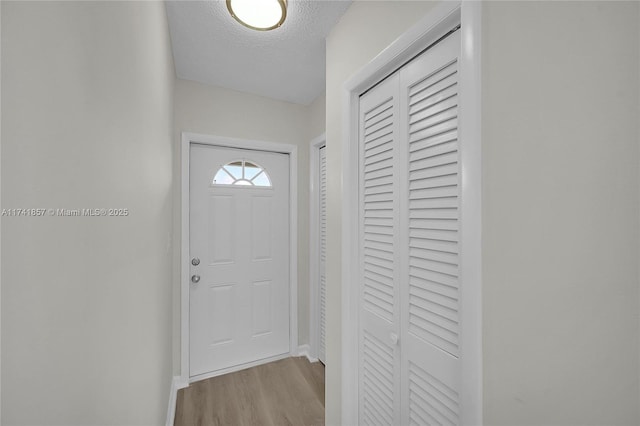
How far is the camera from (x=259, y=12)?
4.41 feet

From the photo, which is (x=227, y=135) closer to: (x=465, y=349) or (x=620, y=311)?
(x=465, y=349)

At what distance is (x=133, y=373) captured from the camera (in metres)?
0.79

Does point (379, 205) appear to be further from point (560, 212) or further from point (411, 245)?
point (560, 212)

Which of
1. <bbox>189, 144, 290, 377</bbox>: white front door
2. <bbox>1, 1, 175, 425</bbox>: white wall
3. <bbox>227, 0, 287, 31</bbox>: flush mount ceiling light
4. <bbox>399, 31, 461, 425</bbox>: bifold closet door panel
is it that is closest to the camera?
<bbox>1, 1, 175, 425</bbox>: white wall


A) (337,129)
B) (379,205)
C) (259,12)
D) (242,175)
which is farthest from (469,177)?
(242,175)

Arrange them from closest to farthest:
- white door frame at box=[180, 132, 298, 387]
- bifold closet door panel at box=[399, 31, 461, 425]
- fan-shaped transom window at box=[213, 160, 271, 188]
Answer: bifold closet door panel at box=[399, 31, 461, 425]
white door frame at box=[180, 132, 298, 387]
fan-shaped transom window at box=[213, 160, 271, 188]

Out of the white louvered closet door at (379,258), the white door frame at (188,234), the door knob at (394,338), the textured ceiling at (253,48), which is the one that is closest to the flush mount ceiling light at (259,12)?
the textured ceiling at (253,48)

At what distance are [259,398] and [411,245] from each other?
1781mm

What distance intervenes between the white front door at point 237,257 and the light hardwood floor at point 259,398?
0.59 ft

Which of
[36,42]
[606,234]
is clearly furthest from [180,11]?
[606,234]

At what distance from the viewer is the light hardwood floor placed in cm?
182

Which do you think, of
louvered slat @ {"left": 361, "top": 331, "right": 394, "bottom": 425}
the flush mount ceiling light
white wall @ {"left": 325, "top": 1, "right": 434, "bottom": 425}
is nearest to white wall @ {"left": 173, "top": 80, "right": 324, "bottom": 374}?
white wall @ {"left": 325, "top": 1, "right": 434, "bottom": 425}

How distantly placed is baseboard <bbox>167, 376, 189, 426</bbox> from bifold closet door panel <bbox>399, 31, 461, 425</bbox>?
4.92 feet

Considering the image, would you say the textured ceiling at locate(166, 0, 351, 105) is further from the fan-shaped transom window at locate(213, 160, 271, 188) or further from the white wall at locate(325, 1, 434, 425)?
the fan-shaped transom window at locate(213, 160, 271, 188)
